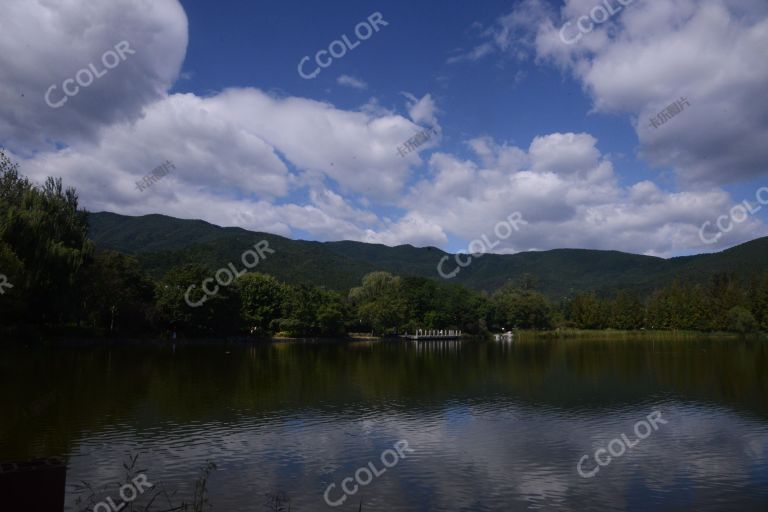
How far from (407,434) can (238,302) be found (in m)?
55.6

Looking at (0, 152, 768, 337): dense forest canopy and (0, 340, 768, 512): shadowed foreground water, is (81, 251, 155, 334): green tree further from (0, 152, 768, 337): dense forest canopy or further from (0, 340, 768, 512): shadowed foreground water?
(0, 340, 768, 512): shadowed foreground water

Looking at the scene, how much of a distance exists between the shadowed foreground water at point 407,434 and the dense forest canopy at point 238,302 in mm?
9961

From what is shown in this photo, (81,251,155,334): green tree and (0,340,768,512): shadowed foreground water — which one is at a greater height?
(81,251,155,334): green tree

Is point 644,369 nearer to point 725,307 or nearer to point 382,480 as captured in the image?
point 382,480

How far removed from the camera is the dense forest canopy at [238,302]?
3934 centimetres

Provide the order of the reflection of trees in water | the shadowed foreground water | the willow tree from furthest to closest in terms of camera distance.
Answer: the willow tree → the reflection of trees in water → the shadowed foreground water

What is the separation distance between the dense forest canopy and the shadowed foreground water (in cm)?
996

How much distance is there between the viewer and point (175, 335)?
6425cm

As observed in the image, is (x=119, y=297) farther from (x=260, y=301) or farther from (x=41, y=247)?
(x=260, y=301)

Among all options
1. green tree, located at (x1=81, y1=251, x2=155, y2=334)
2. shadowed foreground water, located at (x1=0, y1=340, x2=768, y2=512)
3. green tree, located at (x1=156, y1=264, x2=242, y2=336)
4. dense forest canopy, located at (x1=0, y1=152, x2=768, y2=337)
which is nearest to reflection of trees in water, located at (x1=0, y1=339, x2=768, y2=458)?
shadowed foreground water, located at (x1=0, y1=340, x2=768, y2=512)

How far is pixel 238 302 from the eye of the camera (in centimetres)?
6944

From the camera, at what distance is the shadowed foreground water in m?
11.4

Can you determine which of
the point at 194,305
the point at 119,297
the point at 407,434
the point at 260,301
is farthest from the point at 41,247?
the point at 260,301

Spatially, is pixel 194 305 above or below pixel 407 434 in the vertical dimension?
above
